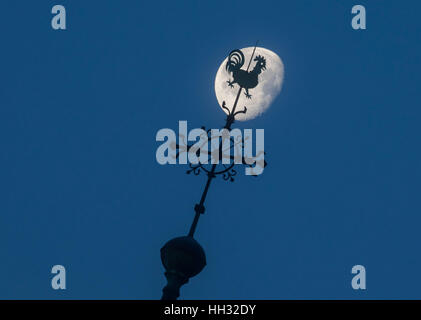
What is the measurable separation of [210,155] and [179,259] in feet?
8.74

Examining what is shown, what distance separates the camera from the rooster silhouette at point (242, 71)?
10.4 meters

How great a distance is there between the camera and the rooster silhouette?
1042 centimetres

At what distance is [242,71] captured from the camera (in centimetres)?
1045

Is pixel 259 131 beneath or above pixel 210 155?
above

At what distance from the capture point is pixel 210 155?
1010cm
